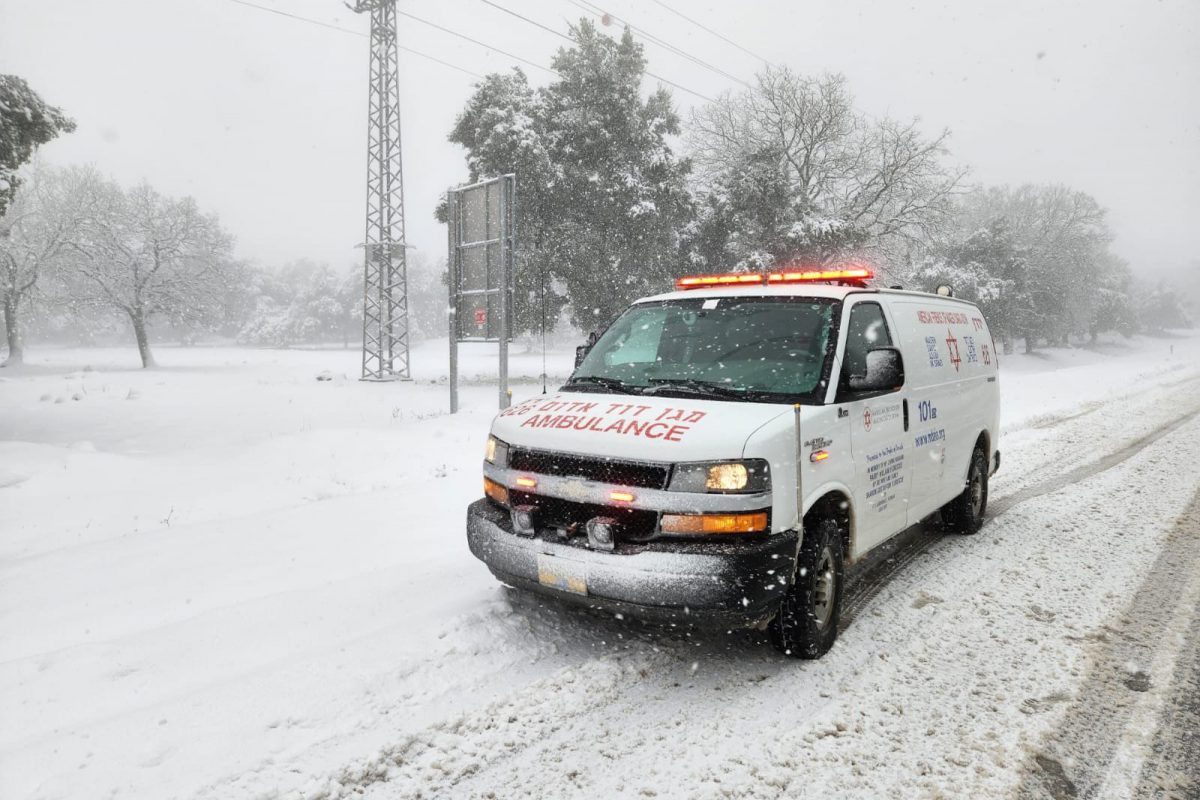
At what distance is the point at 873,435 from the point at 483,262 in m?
10.6

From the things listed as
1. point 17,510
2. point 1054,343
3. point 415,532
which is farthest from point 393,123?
point 1054,343

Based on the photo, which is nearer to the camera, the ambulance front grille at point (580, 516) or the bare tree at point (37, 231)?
the ambulance front grille at point (580, 516)

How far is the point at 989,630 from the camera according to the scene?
14.1ft

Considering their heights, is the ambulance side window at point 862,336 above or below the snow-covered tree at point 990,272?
below

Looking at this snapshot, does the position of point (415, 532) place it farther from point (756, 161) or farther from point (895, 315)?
point (756, 161)

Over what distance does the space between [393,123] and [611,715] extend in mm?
25244

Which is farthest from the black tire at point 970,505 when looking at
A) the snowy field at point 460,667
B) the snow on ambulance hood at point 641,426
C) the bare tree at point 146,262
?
the bare tree at point 146,262

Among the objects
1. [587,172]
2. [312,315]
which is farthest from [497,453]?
[312,315]

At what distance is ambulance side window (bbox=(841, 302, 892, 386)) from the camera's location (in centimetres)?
419

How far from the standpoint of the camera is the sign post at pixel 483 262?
43.1 ft

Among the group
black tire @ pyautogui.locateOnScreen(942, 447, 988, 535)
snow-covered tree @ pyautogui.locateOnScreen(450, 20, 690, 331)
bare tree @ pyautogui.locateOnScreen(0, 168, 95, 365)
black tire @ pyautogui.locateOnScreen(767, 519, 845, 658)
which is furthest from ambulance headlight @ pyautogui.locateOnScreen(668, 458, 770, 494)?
bare tree @ pyautogui.locateOnScreen(0, 168, 95, 365)

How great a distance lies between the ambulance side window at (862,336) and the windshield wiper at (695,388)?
66 cm

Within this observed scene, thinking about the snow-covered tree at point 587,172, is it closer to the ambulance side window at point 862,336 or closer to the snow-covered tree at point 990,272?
the ambulance side window at point 862,336

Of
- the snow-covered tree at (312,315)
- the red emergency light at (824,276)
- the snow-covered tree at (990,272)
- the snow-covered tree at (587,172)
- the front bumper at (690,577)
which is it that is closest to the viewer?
the front bumper at (690,577)
